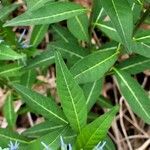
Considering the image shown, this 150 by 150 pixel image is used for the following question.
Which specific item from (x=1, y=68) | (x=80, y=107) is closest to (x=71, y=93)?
(x=80, y=107)

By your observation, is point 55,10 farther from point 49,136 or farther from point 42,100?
point 49,136

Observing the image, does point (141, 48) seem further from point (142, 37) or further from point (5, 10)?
point (5, 10)

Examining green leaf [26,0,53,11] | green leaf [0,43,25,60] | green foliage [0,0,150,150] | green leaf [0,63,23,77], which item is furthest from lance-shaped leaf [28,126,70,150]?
green leaf [0,63,23,77]

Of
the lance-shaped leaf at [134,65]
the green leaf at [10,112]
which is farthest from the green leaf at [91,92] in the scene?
the green leaf at [10,112]

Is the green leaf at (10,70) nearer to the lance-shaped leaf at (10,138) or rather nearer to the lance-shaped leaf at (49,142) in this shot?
the lance-shaped leaf at (10,138)

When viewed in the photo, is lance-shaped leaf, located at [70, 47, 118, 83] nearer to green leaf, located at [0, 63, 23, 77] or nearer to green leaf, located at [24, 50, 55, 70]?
green leaf, located at [24, 50, 55, 70]

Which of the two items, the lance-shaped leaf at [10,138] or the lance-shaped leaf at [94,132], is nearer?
the lance-shaped leaf at [94,132]
